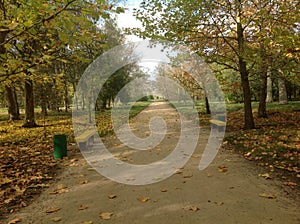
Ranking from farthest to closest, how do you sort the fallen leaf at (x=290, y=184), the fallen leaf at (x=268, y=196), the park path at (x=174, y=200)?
1. the fallen leaf at (x=290, y=184)
2. the fallen leaf at (x=268, y=196)
3. the park path at (x=174, y=200)

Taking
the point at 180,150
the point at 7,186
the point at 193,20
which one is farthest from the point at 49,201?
the point at 193,20

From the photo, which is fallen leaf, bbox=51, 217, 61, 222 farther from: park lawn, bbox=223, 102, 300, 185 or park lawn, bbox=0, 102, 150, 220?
park lawn, bbox=223, 102, 300, 185

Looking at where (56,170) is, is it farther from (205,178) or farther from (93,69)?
(93,69)

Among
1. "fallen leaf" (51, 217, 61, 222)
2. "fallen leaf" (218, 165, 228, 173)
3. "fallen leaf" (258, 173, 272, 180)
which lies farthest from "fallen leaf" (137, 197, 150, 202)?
"fallen leaf" (258, 173, 272, 180)

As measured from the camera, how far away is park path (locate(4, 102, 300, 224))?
3807mm

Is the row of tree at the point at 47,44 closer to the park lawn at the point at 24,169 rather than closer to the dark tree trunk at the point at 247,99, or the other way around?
the park lawn at the point at 24,169

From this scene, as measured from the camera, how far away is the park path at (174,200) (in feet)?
12.5

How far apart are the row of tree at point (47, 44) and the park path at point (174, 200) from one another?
2.56 m

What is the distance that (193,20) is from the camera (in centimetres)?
1062

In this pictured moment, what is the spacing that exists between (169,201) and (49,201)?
2220 mm

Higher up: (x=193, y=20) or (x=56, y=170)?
(x=193, y=20)

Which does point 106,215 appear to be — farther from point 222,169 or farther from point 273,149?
point 273,149

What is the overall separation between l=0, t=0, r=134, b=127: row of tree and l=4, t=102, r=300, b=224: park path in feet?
8.41

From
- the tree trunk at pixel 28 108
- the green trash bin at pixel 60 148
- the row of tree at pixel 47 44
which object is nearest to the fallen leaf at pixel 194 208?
the row of tree at pixel 47 44
